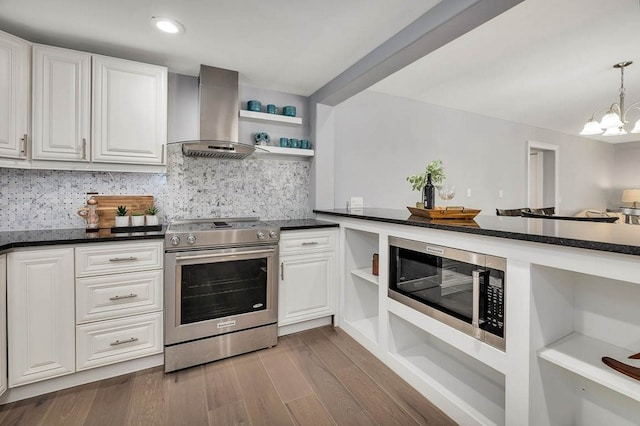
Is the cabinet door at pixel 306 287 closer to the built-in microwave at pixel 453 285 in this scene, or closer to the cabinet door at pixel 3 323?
the built-in microwave at pixel 453 285

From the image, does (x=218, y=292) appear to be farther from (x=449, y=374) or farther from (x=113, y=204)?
(x=449, y=374)

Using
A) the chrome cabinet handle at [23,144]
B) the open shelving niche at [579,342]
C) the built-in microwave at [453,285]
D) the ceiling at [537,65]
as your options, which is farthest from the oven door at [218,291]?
the ceiling at [537,65]

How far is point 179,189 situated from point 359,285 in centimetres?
180

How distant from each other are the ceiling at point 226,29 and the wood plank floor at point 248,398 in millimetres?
2247

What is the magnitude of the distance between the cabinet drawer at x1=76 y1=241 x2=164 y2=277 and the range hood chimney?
0.86 meters

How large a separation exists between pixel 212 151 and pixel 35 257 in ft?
4.16

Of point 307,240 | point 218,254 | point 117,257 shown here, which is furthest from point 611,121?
point 117,257

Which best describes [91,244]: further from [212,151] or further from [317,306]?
[317,306]

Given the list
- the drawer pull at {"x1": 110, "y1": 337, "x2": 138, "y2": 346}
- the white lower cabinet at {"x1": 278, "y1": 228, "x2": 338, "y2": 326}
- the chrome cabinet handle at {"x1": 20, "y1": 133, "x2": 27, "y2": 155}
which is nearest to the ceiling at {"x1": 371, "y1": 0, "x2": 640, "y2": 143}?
the white lower cabinet at {"x1": 278, "y1": 228, "x2": 338, "y2": 326}

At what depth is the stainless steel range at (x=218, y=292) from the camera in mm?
2010

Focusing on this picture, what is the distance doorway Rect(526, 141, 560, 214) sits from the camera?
5.41 meters

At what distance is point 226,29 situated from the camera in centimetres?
194

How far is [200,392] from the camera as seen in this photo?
1.80 m

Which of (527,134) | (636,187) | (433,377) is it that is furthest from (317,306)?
(636,187)
